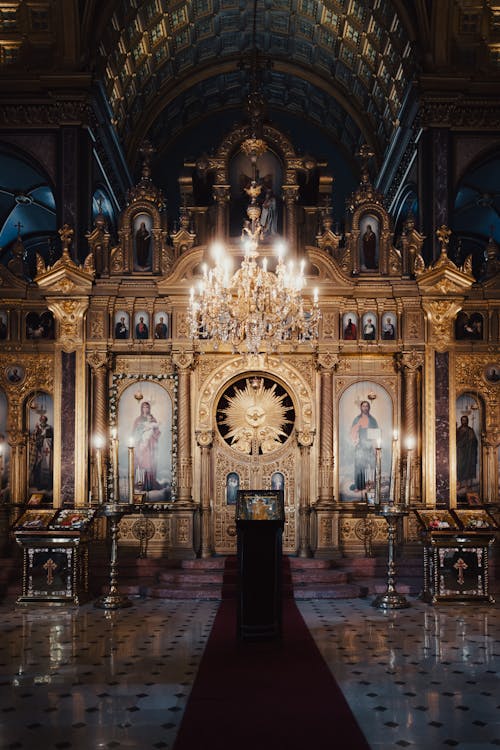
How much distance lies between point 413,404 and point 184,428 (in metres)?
4.38

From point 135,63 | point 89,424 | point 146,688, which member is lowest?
point 146,688

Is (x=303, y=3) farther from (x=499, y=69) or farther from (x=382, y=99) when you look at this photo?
(x=499, y=69)

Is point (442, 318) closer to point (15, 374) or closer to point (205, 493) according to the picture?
point (205, 493)

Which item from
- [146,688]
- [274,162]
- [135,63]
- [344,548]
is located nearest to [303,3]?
[135,63]

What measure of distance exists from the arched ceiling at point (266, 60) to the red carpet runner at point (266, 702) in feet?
41.2

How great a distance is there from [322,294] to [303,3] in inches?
339

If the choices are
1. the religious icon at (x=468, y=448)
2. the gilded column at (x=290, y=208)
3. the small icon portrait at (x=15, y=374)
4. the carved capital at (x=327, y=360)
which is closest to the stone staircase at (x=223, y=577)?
the religious icon at (x=468, y=448)

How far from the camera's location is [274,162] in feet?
58.8

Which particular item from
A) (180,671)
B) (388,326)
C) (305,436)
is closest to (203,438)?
(305,436)

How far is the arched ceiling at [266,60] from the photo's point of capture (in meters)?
20.0

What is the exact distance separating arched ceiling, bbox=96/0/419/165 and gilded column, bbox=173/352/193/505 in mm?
6828

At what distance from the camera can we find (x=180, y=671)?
9.49 meters

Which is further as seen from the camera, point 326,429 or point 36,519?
point 326,429

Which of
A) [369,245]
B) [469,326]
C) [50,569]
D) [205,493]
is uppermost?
[369,245]
